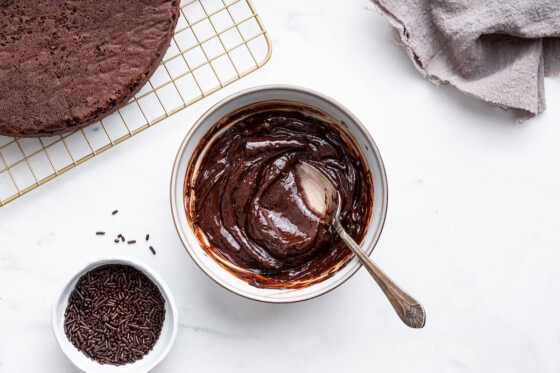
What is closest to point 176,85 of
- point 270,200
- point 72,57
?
point 72,57

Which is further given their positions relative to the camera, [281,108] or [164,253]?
[164,253]

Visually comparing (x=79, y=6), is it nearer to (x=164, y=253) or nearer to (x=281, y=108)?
(x=281, y=108)

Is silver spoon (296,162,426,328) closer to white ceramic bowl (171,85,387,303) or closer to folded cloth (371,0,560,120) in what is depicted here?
white ceramic bowl (171,85,387,303)

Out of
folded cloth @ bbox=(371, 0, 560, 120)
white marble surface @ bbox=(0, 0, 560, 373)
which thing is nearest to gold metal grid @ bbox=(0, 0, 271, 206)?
white marble surface @ bbox=(0, 0, 560, 373)

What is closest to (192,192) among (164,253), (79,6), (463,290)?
(164,253)

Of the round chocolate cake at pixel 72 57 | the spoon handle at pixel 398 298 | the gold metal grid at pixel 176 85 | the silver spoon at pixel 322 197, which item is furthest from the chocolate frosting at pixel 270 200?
the round chocolate cake at pixel 72 57

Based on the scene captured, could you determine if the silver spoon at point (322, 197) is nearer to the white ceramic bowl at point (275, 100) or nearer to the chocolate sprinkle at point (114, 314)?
the white ceramic bowl at point (275, 100)

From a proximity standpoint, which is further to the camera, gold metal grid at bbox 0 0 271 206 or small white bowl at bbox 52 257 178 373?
gold metal grid at bbox 0 0 271 206
